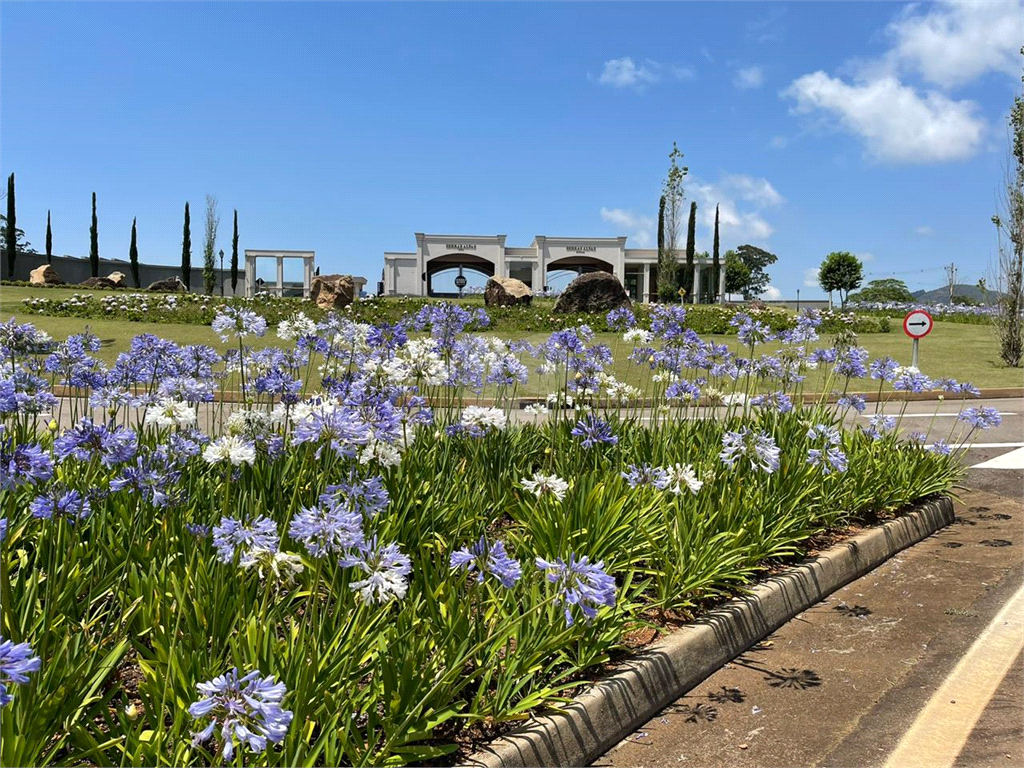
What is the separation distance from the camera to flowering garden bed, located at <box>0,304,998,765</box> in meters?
2.29

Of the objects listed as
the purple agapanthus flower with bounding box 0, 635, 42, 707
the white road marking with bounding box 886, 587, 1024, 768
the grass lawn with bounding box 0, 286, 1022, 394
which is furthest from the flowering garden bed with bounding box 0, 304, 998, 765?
the grass lawn with bounding box 0, 286, 1022, 394

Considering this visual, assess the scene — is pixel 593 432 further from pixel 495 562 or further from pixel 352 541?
pixel 352 541

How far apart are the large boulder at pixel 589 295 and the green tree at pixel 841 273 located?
52302 mm

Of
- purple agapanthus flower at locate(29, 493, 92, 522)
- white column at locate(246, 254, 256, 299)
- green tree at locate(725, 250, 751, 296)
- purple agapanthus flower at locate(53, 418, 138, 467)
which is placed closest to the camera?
purple agapanthus flower at locate(29, 493, 92, 522)

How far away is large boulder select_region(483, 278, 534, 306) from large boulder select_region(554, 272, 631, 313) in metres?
3.51

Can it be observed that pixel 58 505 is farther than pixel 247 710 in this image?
Yes

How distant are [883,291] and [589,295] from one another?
61154 mm

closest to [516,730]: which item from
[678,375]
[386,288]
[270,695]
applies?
[270,695]

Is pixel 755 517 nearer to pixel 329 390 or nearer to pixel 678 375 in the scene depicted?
pixel 678 375

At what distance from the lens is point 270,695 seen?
5.67 ft

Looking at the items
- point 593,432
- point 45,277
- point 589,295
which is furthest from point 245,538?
point 45,277

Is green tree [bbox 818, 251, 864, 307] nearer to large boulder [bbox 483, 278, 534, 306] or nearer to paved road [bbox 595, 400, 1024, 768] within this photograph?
large boulder [bbox 483, 278, 534, 306]

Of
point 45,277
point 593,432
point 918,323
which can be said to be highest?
point 45,277

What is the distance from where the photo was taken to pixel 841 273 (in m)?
71.4
